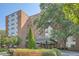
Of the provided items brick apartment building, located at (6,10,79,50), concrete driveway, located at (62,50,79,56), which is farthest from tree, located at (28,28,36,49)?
concrete driveway, located at (62,50,79,56)

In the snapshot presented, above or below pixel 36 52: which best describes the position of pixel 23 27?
above

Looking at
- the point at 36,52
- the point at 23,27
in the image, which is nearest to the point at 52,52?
the point at 36,52

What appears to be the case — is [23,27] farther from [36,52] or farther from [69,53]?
[69,53]

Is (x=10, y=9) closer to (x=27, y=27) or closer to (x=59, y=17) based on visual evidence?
(x=27, y=27)

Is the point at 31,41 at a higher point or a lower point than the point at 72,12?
lower

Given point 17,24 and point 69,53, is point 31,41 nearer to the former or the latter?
point 17,24

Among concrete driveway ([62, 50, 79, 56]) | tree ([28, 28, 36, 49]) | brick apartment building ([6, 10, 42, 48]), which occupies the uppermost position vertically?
brick apartment building ([6, 10, 42, 48])

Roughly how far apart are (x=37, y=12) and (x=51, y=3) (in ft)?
0.62

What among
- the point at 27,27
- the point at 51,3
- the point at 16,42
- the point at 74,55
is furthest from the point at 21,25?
the point at 74,55

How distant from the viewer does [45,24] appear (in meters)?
2.05

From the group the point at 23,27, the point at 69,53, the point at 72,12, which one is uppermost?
the point at 72,12

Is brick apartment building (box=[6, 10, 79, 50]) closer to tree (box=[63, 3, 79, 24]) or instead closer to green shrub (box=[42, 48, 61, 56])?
green shrub (box=[42, 48, 61, 56])

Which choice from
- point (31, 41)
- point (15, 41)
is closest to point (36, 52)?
point (31, 41)

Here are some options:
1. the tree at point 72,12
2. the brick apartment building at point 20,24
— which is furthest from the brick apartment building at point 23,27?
the tree at point 72,12
